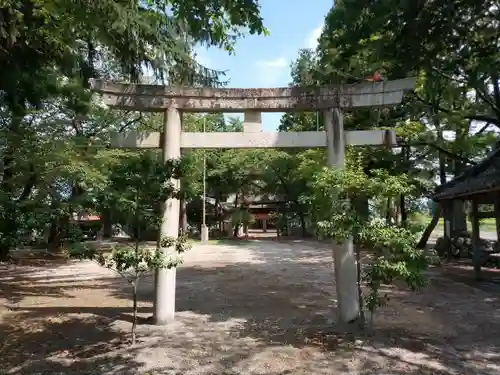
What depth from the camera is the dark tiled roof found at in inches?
414

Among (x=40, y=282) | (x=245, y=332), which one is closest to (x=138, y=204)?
(x=245, y=332)

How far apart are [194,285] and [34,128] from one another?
558 cm

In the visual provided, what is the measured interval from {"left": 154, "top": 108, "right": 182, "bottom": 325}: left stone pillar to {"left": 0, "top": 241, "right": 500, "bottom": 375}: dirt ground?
10.3 inches

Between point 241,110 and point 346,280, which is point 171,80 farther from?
point 346,280

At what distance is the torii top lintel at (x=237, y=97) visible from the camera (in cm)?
692

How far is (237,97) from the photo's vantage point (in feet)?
23.3

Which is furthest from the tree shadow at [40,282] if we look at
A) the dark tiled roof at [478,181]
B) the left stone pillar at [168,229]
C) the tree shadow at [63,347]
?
the dark tiled roof at [478,181]

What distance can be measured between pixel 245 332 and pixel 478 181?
796 cm

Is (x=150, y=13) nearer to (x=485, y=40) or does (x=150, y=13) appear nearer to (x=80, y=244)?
(x=80, y=244)

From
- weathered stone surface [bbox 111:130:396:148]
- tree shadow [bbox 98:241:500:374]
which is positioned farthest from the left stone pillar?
tree shadow [bbox 98:241:500:374]

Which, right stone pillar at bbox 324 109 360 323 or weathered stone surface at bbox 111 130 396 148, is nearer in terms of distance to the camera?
right stone pillar at bbox 324 109 360 323

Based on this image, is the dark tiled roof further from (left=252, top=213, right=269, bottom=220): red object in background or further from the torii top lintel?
(left=252, top=213, right=269, bottom=220): red object in background

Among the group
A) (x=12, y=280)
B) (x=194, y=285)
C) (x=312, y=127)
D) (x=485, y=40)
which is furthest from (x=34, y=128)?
(x=312, y=127)

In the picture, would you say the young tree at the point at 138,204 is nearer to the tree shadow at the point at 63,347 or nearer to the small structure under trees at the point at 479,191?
the tree shadow at the point at 63,347
